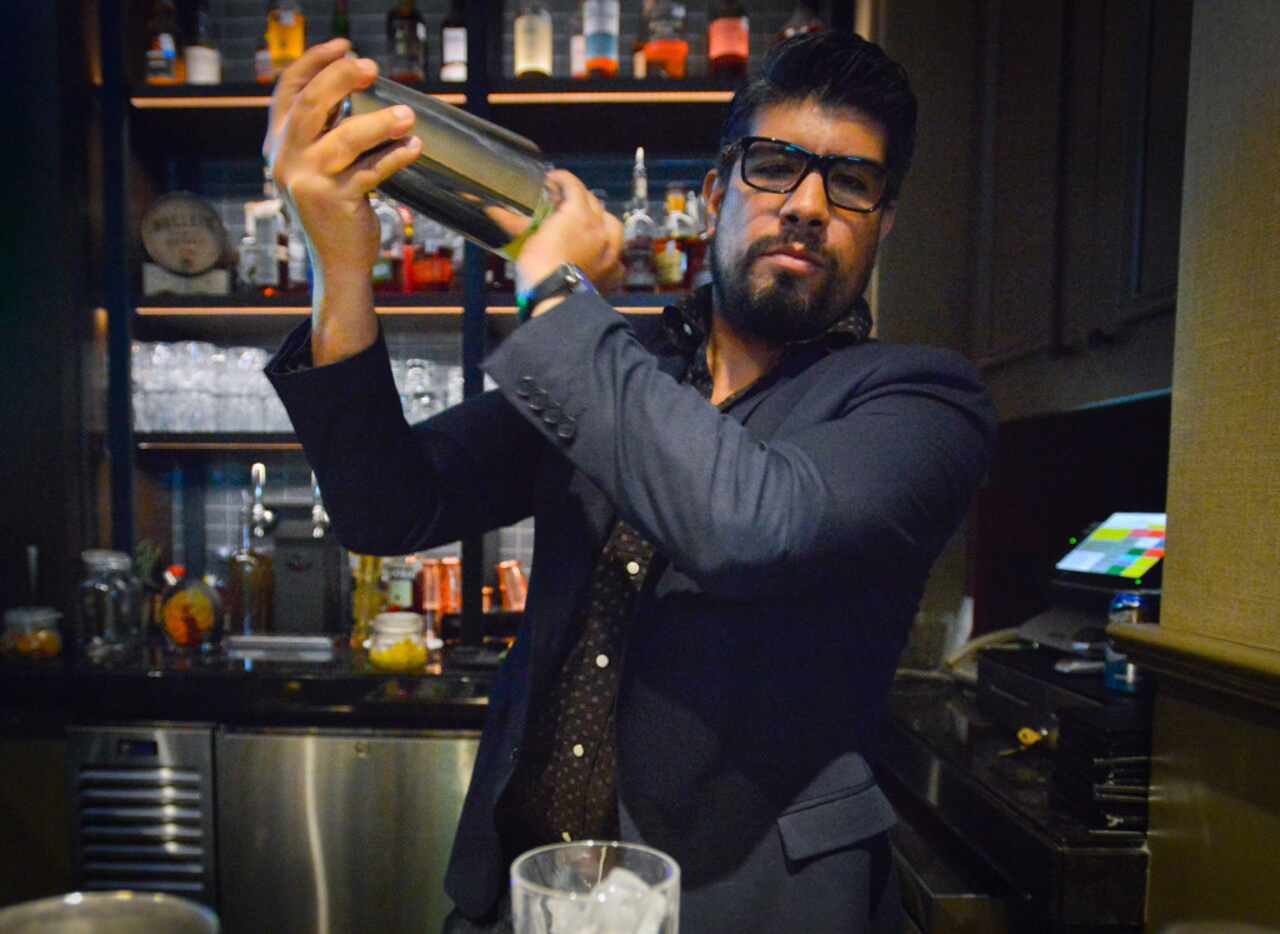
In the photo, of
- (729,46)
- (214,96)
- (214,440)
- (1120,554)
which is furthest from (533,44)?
(1120,554)

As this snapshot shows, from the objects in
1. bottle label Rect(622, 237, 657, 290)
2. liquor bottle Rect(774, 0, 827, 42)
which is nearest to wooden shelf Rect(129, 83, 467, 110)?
bottle label Rect(622, 237, 657, 290)

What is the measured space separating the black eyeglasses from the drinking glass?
68cm

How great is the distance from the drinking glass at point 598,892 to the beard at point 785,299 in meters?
0.62

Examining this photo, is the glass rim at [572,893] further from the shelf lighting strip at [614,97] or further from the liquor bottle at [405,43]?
the liquor bottle at [405,43]

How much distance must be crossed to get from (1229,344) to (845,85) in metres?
0.59

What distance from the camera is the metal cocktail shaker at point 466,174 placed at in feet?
2.26

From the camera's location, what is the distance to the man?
68 centimetres

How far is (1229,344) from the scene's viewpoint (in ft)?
3.53

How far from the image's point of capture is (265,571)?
2.57m

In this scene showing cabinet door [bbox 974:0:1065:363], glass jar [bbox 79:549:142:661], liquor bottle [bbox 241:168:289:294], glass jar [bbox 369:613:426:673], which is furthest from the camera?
liquor bottle [bbox 241:168:289:294]

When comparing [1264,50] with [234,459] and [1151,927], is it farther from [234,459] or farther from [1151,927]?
[234,459]

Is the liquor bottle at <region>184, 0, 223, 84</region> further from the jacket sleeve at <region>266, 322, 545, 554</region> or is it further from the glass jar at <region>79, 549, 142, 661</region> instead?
the jacket sleeve at <region>266, 322, 545, 554</region>

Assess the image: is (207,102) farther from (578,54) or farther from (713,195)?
(713,195)

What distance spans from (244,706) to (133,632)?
0.55m
